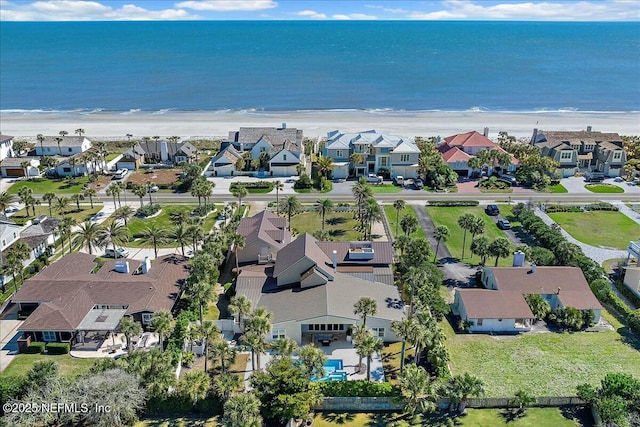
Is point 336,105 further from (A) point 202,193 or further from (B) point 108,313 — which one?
(B) point 108,313

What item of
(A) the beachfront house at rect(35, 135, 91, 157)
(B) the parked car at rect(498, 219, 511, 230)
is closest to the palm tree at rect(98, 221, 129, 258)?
(B) the parked car at rect(498, 219, 511, 230)

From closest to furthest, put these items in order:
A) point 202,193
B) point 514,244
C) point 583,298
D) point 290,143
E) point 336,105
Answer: point 583,298 → point 514,244 → point 202,193 → point 290,143 → point 336,105

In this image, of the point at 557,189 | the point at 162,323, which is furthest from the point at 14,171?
the point at 557,189

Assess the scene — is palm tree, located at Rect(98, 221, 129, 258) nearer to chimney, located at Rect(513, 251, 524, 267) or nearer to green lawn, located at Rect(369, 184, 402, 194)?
green lawn, located at Rect(369, 184, 402, 194)

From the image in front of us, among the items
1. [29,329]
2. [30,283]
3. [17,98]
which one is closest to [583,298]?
[29,329]

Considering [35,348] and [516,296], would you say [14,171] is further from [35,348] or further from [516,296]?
[516,296]

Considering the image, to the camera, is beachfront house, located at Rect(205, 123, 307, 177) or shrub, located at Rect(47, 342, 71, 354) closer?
shrub, located at Rect(47, 342, 71, 354)
